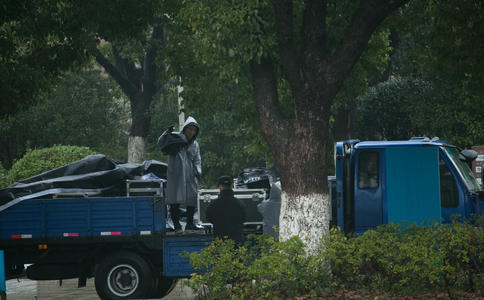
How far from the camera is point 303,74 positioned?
10188 millimetres

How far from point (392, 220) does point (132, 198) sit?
3.95 metres

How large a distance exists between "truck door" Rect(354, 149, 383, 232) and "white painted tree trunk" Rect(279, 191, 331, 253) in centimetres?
81

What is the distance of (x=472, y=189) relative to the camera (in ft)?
34.2

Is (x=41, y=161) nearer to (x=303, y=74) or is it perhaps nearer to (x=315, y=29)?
(x=303, y=74)

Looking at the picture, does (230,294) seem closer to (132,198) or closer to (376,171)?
(132,198)

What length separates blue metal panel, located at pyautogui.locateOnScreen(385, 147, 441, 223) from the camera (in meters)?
10.4

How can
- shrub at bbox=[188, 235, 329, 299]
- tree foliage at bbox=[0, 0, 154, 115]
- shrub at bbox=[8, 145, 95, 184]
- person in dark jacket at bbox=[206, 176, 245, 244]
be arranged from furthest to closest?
shrub at bbox=[8, 145, 95, 184] < tree foliage at bbox=[0, 0, 154, 115] < person in dark jacket at bbox=[206, 176, 245, 244] < shrub at bbox=[188, 235, 329, 299]

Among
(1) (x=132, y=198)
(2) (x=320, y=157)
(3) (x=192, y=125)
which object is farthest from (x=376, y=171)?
(1) (x=132, y=198)

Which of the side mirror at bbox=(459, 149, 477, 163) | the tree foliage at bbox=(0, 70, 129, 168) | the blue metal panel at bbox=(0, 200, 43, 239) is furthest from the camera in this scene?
the tree foliage at bbox=(0, 70, 129, 168)

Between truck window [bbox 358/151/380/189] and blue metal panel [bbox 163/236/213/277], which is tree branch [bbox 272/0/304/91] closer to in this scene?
truck window [bbox 358/151/380/189]

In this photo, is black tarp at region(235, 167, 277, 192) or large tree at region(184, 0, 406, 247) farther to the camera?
black tarp at region(235, 167, 277, 192)

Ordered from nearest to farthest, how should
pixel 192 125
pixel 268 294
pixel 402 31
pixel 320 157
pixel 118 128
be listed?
pixel 268 294
pixel 320 157
pixel 192 125
pixel 402 31
pixel 118 128

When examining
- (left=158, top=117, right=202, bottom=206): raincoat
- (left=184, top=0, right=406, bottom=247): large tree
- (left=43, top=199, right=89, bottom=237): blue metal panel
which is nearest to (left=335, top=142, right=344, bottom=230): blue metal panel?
(left=184, top=0, right=406, bottom=247): large tree

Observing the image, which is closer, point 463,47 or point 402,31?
point 463,47
